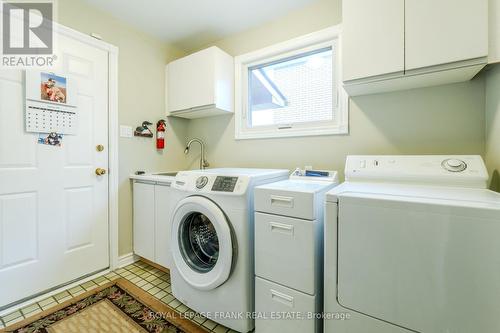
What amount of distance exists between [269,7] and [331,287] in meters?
2.17

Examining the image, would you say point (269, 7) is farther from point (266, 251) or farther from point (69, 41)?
point (266, 251)

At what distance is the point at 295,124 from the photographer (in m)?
1.97

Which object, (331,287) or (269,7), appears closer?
(331,287)

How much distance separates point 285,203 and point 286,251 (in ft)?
0.84

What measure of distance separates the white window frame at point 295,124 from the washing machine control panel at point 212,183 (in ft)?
2.84

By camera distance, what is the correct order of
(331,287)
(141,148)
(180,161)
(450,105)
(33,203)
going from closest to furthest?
(331,287) < (450,105) < (33,203) < (141,148) < (180,161)

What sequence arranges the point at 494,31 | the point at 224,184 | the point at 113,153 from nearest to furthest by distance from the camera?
the point at 494,31 < the point at 224,184 < the point at 113,153

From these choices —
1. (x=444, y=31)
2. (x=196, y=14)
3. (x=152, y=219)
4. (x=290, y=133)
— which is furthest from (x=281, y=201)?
(x=196, y=14)

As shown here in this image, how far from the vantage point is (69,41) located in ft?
5.77

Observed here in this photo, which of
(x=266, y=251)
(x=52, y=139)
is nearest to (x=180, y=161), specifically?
(x=52, y=139)

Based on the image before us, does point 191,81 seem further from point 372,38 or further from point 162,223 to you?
point 372,38

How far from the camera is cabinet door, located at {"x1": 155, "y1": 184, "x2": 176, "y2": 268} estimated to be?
6.18 feet

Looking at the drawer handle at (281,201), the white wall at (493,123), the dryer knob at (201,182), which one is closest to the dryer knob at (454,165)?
the white wall at (493,123)

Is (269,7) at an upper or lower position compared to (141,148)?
upper
